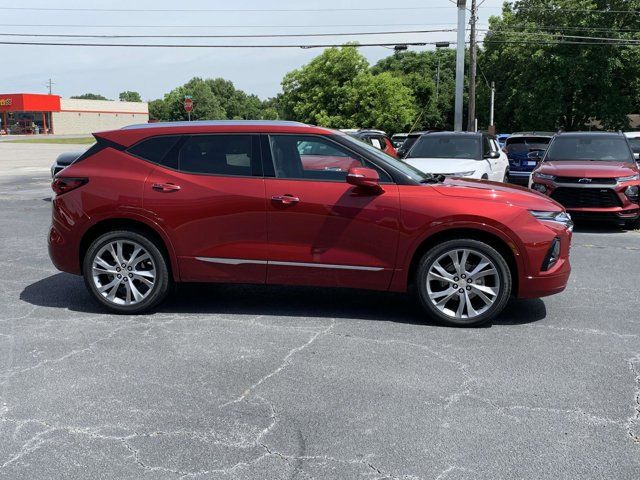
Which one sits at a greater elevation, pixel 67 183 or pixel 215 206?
pixel 67 183

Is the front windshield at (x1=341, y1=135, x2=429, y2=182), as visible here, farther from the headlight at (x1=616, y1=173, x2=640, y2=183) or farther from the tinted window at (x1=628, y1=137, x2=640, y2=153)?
the tinted window at (x1=628, y1=137, x2=640, y2=153)

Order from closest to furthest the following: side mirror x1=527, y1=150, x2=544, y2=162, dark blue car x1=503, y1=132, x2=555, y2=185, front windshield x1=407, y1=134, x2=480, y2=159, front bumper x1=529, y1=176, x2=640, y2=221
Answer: front bumper x1=529, y1=176, x2=640, y2=221, front windshield x1=407, y1=134, x2=480, y2=159, side mirror x1=527, y1=150, x2=544, y2=162, dark blue car x1=503, y1=132, x2=555, y2=185

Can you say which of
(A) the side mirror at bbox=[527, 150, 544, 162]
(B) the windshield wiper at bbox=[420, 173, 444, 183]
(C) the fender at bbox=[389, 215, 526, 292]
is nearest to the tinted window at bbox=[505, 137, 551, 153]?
(A) the side mirror at bbox=[527, 150, 544, 162]

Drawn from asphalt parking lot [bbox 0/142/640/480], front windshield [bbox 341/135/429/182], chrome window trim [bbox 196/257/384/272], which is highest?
front windshield [bbox 341/135/429/182]

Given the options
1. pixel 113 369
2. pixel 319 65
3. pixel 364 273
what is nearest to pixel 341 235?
pixel 364 273

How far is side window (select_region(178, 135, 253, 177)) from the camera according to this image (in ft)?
19.0

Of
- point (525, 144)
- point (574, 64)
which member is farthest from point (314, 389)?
point (574, 64)

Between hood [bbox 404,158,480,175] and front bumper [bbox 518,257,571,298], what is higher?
hood [bbox 404,158,480,175]

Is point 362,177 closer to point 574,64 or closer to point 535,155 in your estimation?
point 535,155

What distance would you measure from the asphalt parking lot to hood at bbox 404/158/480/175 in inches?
197

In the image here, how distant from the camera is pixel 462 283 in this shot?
18.1 feet

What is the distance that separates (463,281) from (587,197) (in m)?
6.50

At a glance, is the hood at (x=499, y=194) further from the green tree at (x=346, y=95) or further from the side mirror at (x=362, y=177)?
the green tree at (x=346, y=95)

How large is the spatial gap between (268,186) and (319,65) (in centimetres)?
4368
